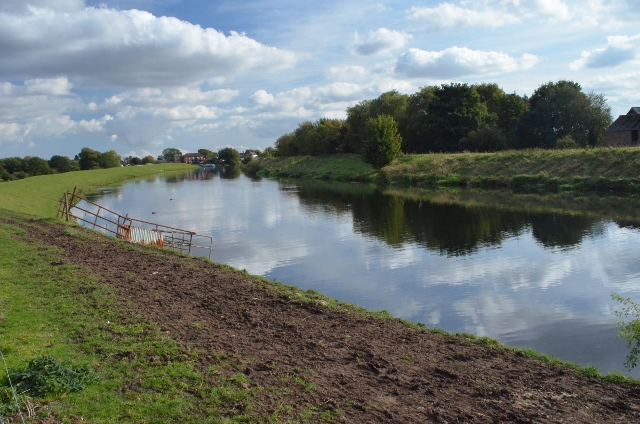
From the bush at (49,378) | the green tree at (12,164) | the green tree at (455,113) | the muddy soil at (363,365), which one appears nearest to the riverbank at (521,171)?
the green tree at (455,113)

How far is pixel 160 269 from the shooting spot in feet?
53.8

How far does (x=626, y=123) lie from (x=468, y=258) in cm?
5342

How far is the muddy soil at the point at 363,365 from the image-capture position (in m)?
7.13

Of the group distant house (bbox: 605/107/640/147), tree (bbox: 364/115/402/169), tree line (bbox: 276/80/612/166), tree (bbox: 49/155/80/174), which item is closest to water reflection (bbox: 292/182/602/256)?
tree (bbox: 364/115/402/169)

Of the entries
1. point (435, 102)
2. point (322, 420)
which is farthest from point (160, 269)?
point (435, 102)

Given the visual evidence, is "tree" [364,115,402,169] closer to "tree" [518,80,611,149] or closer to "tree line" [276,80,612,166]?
"tree line" [276,80,612,166]

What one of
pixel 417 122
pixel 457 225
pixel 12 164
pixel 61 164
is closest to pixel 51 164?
pixel 61 164

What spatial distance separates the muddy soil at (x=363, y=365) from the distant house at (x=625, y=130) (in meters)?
61.4

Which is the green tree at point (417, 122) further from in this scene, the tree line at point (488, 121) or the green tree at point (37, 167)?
the green tree at point (37, 167)

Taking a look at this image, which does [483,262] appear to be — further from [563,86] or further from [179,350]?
[563,86]

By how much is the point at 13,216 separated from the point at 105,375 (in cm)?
2424

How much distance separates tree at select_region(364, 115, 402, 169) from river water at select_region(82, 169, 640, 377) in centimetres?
2450

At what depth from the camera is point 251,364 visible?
28.3 ft

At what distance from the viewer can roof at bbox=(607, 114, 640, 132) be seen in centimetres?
6169
